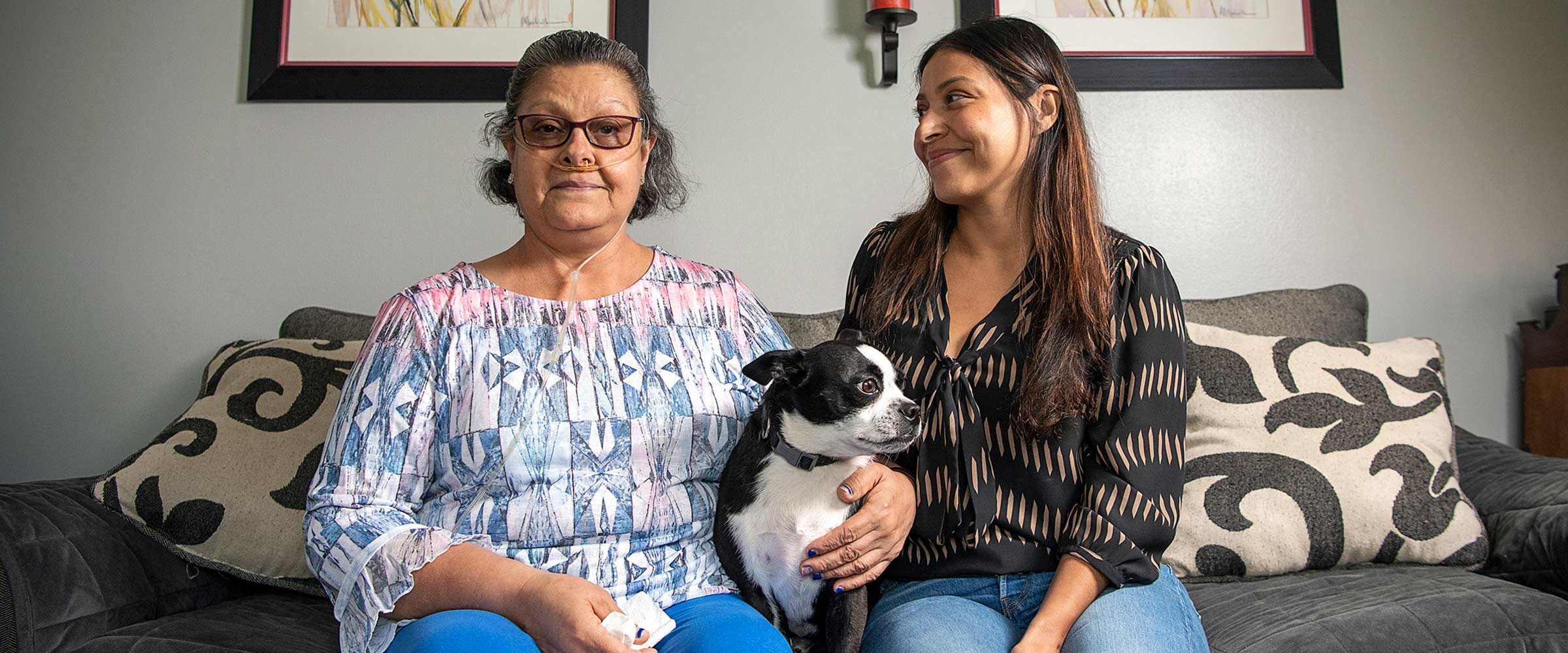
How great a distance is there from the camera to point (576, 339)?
1448 mm

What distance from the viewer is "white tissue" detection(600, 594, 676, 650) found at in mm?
1153

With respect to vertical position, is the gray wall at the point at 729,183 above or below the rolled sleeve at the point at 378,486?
above

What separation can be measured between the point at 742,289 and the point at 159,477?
1122 millimetres

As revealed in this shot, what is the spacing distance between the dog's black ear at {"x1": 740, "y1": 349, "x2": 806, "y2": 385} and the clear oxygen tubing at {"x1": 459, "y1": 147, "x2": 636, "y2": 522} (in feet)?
0.93

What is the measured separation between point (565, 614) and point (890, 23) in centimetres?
180

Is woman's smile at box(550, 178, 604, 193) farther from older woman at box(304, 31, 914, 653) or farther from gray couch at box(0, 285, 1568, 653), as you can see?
gray couch at box(0, 285, 1568, 653)

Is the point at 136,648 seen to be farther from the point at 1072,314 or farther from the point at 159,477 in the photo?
the point at 1072,314

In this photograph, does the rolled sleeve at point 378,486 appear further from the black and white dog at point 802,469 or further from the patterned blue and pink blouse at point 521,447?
the black and white dog at point 802,469

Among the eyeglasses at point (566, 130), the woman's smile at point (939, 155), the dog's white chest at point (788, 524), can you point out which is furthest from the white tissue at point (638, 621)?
the woman's smile at point (939, 155)

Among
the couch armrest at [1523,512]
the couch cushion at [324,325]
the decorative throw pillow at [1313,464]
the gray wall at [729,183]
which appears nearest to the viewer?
the couch armrest at [1523,512]

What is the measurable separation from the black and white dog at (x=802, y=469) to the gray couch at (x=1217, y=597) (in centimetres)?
64

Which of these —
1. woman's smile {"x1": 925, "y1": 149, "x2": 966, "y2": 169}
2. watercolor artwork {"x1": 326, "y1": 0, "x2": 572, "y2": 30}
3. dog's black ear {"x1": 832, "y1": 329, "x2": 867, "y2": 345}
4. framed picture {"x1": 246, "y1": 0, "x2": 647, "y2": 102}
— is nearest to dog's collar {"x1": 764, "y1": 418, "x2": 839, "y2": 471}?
dog's black ear {"x1": 832, "y1": 329, "x2": 867, "y2": 345}

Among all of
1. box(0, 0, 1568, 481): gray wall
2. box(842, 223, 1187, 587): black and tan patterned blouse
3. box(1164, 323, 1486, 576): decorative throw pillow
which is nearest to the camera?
box(842, 223, 1187, 587): black and tan patterned blouse

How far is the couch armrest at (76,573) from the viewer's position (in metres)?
1.44
